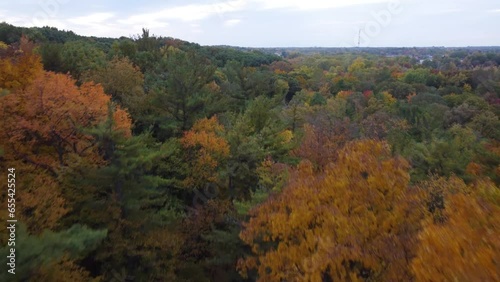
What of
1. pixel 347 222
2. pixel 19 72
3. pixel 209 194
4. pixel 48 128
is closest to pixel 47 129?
pixel 48 128

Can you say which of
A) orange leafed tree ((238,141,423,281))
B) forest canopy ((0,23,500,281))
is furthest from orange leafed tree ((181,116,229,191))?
orange leafed tree ((238,141,423,281))

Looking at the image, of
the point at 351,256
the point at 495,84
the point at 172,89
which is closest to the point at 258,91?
the point at 172,89

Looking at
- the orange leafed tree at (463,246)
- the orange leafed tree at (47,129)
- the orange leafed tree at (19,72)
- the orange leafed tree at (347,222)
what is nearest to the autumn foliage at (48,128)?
the orange leafed tree at (47,129)

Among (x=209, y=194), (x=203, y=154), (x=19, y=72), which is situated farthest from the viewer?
(x=203, y=154)

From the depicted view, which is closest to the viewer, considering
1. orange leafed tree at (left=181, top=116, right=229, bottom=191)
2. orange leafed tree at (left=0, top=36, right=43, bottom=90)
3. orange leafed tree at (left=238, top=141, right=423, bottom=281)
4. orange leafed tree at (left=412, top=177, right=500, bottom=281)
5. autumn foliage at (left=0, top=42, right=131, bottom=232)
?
orange leafed tree at (left=412, top=177, right=500, bottom=281)

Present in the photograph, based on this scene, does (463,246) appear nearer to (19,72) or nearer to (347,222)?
(347,222)

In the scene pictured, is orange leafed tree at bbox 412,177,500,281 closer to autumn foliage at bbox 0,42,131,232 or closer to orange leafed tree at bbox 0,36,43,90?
autumn foliage at bbox 0,42,131,232

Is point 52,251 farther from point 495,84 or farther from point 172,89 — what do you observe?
point 495,84
